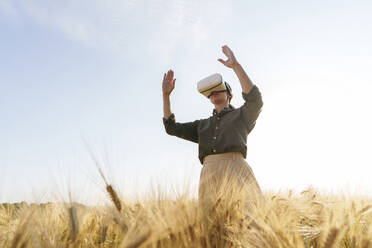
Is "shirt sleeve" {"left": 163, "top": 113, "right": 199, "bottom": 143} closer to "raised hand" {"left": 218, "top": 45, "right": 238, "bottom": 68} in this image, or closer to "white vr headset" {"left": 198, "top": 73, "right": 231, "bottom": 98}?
"white vr headset" {"left": 198, "top": 73, "right": 231, "bottom": 98}

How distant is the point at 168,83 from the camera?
3.30 m

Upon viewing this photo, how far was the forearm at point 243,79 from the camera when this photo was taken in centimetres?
257

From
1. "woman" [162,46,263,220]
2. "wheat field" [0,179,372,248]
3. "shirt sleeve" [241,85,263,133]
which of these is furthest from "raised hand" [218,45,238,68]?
"wheat field" [0,179,372,248]

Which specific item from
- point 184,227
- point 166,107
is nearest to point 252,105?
point 166,107

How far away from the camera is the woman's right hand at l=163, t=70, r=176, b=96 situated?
326cm

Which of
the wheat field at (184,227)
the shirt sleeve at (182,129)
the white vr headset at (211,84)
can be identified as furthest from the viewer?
the shirt sleeve at (182,129)

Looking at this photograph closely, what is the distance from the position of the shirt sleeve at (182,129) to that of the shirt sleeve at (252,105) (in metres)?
0.68

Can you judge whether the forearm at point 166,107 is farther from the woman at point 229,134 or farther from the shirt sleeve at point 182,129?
the woman at point 229,134

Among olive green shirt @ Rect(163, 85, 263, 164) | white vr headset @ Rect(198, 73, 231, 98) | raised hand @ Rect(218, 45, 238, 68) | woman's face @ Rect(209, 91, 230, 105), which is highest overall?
raised hand @ Rect(218, 45, 238, 68)

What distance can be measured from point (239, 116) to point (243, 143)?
0.27m

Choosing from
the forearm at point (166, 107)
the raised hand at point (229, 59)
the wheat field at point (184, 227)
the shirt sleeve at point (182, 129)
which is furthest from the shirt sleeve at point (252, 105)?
the wheat field at point (184, 227)

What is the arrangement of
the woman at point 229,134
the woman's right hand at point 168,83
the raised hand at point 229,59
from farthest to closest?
the woman's right hand at point 168,83 < the raised hand at point 229,59 < the woman at point 229,134

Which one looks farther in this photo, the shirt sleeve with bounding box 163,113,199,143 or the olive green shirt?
the shirt sleeve with bounding box 163,113,199,143

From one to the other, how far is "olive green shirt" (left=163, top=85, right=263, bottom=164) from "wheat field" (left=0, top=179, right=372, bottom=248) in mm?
894
